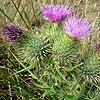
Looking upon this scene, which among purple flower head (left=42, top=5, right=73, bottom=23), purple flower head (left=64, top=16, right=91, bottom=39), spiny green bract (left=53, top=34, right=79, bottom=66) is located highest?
purple flower head (left=42, top=5, right=73, bottom=23)

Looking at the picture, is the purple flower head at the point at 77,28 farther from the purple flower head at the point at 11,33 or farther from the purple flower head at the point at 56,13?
the purple flower head at the point at 11,33

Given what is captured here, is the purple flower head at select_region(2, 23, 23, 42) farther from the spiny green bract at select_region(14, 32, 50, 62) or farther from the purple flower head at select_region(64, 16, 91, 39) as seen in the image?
the purple flower head at select_region(64, 16, 91, 39)

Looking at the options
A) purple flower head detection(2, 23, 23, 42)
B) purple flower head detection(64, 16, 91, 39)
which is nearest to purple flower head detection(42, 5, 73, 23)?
purple flower head detection(64, 16, 91, 39)

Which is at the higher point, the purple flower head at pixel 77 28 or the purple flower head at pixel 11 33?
the purple flower head at pixel 11 33

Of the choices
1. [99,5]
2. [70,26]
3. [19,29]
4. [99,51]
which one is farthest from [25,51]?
[99,5]

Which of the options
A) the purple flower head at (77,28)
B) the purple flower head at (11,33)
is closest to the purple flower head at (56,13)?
the purple flower head at (77,28)

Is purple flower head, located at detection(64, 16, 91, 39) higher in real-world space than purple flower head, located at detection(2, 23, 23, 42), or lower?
→ lower

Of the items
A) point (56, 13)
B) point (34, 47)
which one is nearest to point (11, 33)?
point (34, 47)
